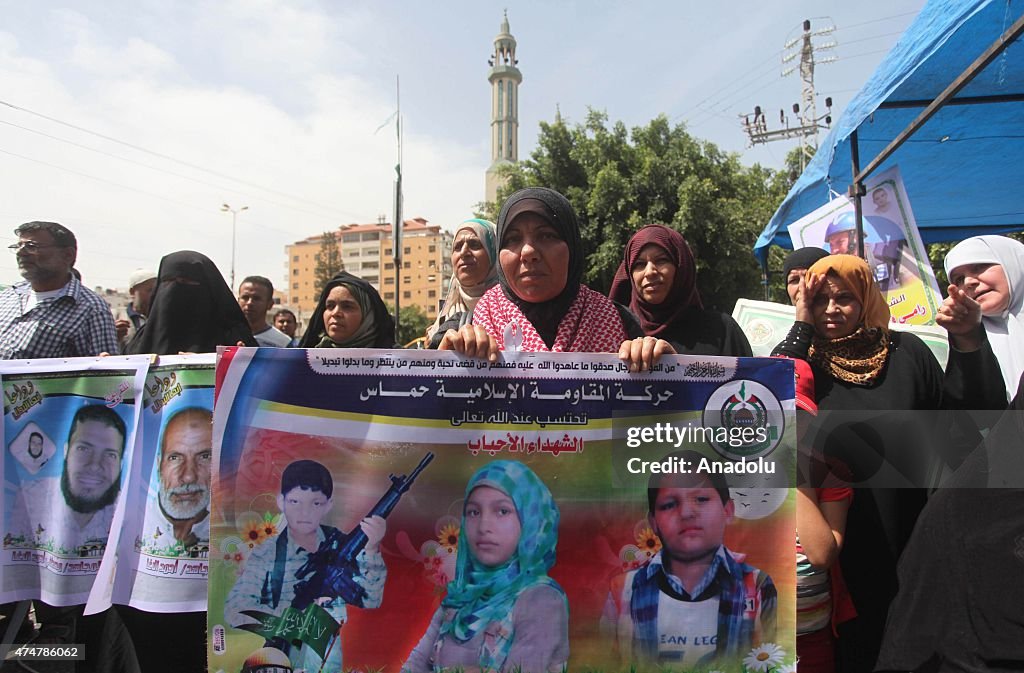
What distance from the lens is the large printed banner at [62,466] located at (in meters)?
2.36

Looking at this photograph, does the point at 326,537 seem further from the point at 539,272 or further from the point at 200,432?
the point at 539,272

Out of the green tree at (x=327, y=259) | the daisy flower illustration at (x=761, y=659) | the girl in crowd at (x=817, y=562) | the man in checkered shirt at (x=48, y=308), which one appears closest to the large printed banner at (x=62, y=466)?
the man in checkered shirt at (x=48, y=308)

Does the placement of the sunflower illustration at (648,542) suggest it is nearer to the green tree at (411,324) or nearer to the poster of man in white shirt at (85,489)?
the poster of man in white shirt at (85,489)

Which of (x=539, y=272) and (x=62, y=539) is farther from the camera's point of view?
(x=62, y=539)

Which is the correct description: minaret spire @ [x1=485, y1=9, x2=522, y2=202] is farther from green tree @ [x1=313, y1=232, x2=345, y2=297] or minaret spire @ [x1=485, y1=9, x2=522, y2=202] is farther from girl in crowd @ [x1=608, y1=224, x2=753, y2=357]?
girl in crowd @ [x1=608, y1=224, x2=753, y2=357]

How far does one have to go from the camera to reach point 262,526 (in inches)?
67.0

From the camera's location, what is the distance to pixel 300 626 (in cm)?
167

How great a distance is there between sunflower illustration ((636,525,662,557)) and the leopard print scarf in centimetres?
91

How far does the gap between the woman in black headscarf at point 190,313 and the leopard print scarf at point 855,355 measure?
97.9 inches

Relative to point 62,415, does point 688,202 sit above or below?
above

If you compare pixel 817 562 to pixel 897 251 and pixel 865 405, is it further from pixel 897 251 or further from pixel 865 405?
pixel 897 251

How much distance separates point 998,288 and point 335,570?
2754 millimetres

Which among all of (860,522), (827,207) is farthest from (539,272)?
(827,207)

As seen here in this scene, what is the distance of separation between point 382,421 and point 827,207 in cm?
408
